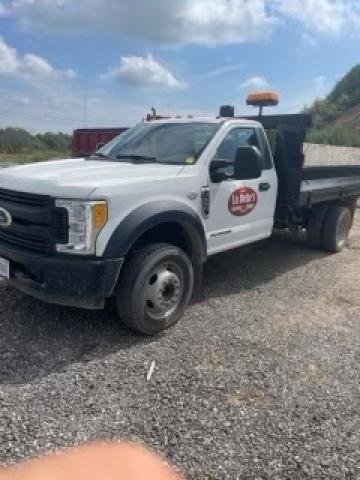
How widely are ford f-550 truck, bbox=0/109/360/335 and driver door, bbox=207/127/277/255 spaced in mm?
11

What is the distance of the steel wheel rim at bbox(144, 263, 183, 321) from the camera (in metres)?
4.12

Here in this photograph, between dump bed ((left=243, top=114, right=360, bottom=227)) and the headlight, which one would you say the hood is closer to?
the headlight

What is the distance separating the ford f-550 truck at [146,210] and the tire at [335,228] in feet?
4.46

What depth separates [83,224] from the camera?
3.63m

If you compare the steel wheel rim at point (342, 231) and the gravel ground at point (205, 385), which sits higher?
the steel wheel rim at point (342, 231)

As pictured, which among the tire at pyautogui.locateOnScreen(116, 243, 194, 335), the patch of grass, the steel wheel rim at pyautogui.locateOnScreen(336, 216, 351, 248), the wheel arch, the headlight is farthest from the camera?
the patch of grass

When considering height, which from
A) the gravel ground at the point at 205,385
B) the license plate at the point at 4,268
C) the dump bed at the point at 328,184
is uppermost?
the dump bed at the point at 328,184

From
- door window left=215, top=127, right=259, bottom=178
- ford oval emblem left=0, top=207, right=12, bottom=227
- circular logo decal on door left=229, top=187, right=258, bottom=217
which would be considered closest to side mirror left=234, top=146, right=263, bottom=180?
door window left=215, top=127, right=259, bottom=178

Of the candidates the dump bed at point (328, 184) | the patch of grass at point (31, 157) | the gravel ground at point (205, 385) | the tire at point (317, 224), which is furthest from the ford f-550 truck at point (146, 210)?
the patch of grass at point (31, 157)

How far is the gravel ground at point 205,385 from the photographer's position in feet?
9.07

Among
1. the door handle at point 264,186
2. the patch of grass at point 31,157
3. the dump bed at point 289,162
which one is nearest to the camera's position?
the door handle at point 264,186

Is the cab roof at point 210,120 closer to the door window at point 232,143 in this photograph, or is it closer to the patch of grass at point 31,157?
the door window at point 232,143

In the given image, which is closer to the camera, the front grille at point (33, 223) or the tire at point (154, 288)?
the front grille at point (33, 223)

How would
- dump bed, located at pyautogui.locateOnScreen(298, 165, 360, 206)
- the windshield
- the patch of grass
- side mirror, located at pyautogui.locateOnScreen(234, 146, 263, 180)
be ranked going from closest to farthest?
1. side mirror, located at pyautogui.locateOnScreen(234, 146, 263, 180)
2. the windshield
3. dump bed, located at pyautogui.locateOnScreen(298, 165, 360, 206)
4. the patch of grass
